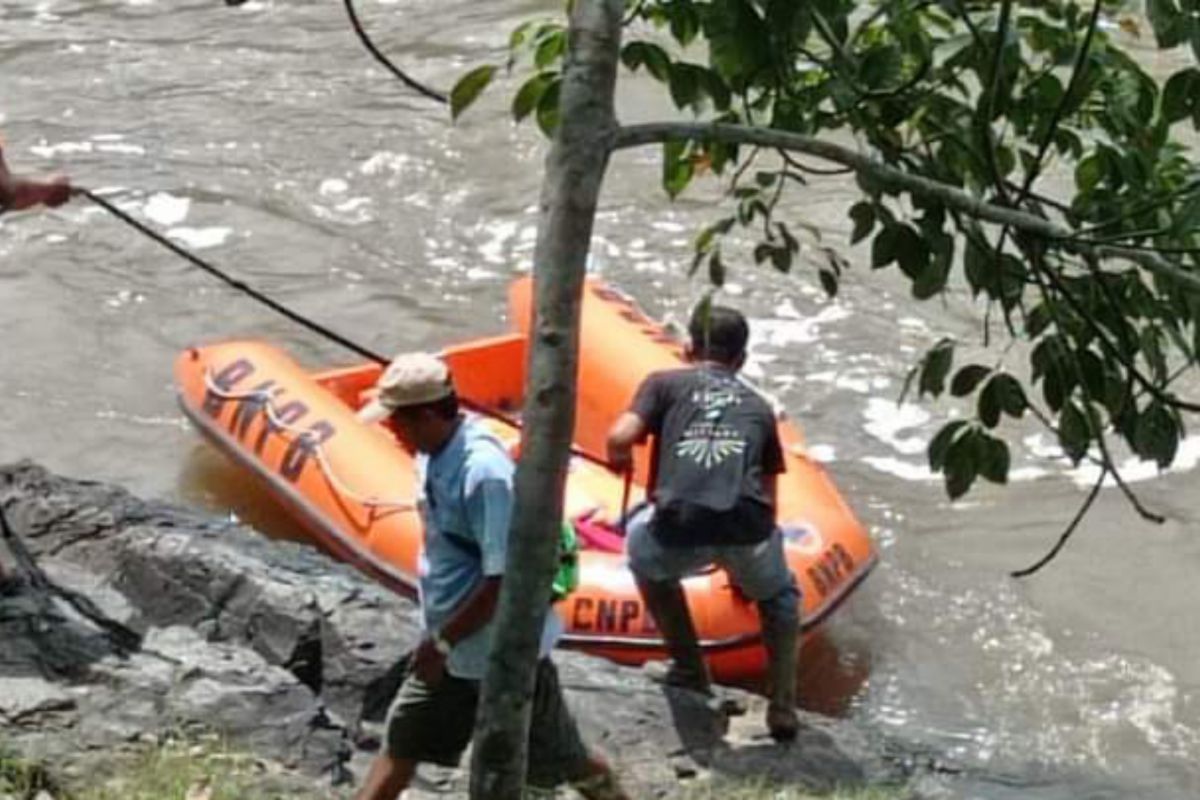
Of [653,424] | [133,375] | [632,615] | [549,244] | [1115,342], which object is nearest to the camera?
[549,244]

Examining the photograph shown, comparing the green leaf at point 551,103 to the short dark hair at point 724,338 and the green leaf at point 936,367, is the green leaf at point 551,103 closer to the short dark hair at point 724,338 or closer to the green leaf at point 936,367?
the green leaf at point 936,367

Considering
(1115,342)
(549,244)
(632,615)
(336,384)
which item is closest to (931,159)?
(1115,342)

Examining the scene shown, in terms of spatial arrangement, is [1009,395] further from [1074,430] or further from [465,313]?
[465,313]

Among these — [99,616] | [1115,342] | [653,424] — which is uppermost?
[1115,342]

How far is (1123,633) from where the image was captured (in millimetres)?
7645

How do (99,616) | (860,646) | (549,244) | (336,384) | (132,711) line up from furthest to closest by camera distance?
(336,384)
(860,646)
(99,616)
(132,711)
(549,244)

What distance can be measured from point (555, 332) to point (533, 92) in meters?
0.38

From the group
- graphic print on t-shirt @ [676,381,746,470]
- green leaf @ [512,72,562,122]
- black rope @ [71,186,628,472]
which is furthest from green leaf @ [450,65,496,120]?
graphic print on t-shirt @ [676,381,746,470]

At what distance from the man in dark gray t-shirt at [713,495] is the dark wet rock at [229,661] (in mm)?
209

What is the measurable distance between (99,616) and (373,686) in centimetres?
69

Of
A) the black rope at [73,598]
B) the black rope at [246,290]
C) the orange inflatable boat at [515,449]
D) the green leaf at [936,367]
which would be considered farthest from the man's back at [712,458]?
the green leaf at [936,367]

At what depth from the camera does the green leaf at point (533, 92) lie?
2.98m

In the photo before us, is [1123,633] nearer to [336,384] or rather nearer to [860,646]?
[860,646]

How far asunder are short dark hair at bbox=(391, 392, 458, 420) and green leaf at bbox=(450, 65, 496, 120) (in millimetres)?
1269
